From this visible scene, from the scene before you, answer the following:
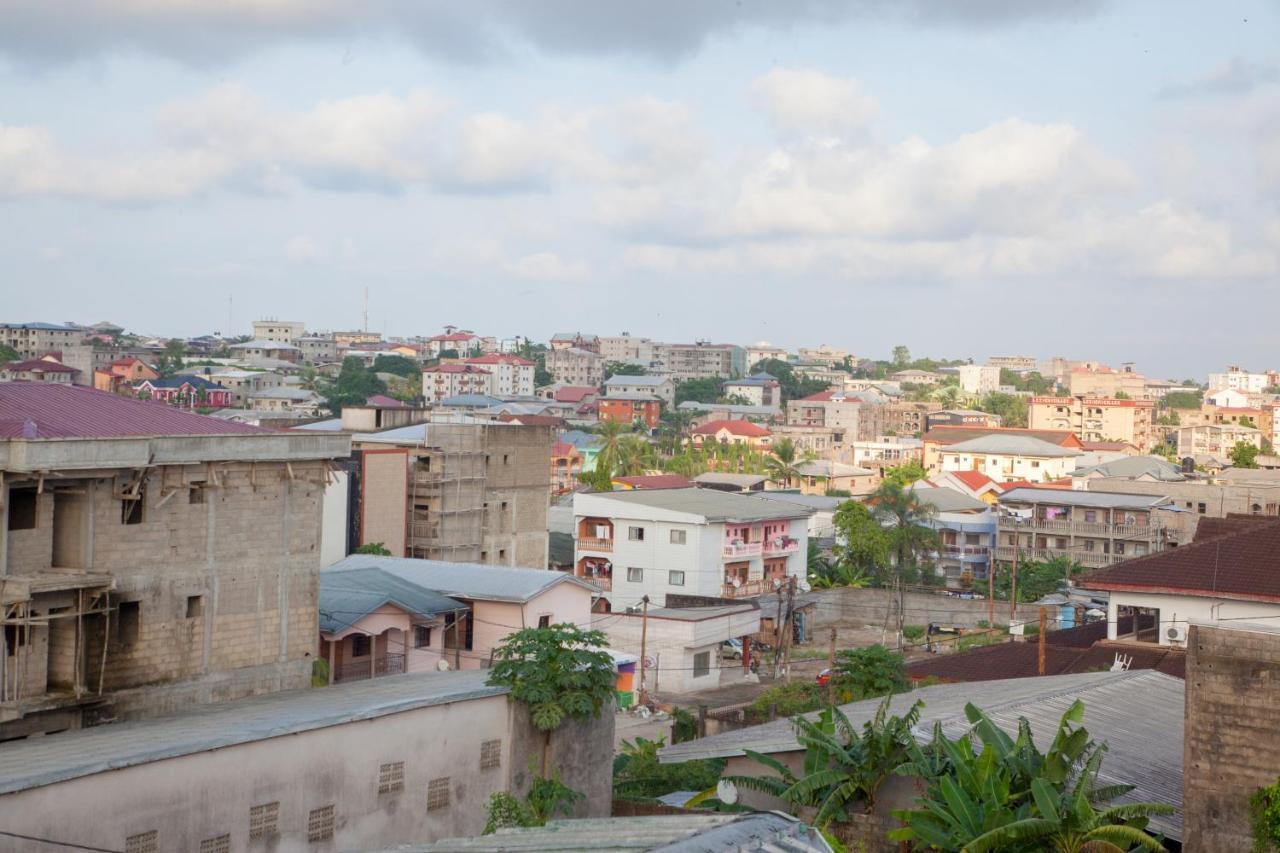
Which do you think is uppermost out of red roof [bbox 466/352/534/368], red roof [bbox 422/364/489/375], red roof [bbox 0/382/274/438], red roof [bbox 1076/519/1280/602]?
red roof [bbox 466/352/534/368]

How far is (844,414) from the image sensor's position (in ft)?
481

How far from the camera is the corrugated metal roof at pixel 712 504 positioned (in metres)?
52.3

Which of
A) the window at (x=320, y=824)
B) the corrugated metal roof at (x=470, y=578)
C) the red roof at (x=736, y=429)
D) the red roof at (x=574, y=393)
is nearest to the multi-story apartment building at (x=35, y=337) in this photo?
the red roof at (x=574, y=393)

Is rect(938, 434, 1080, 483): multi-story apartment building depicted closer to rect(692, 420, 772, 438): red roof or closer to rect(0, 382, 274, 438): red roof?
rect(692, 420, 772, 438): red roof

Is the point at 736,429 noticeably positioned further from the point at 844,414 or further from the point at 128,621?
the point at 128,621

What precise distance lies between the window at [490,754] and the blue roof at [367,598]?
359 inches

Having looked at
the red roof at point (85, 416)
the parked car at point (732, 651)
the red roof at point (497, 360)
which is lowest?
the parked car at point (732, 651)

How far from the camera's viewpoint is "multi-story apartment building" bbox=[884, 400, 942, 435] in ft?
499

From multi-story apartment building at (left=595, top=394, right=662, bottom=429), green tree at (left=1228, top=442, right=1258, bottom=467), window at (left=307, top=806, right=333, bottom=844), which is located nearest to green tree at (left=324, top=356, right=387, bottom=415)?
multi-story apartment building at (left=595, top=394, right=662, bottom=429)

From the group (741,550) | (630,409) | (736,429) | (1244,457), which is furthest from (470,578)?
(630,409)

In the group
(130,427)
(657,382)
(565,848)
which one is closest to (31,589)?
(130,427)

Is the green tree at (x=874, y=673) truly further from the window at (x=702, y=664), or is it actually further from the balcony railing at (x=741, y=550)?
the balcony railing at (x=741, y=550)

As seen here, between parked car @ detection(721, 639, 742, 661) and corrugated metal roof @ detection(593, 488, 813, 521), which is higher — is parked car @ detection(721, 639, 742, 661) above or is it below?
below

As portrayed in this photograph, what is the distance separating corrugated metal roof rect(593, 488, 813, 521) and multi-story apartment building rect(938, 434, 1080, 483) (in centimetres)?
4731
